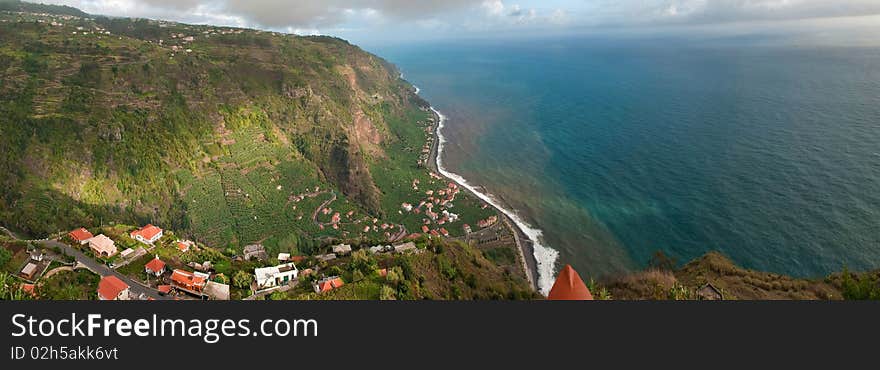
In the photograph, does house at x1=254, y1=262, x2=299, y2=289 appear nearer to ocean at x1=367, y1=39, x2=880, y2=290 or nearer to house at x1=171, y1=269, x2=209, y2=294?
house at x1=171, y1=269, x2=209, y2=294

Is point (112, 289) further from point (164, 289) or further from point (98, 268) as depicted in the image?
point (98, 268)

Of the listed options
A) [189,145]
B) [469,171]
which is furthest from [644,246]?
[189,145]

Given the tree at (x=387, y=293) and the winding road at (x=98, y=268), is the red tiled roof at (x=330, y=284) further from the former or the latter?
the winding road at (x=98, y=268)

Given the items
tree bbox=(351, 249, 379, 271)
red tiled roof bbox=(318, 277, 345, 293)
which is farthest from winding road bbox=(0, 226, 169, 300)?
tree bbox=(351, 249, 379, 271)

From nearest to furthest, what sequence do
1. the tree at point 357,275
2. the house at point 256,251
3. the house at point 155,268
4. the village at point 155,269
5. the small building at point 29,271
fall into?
the small building at point 29,271 < the village at point 155,269 < the tree at point 357,275 < the house at point 155,268 < the house at point 256,251

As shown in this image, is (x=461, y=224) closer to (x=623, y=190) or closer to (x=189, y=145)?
(x=623, y=190)

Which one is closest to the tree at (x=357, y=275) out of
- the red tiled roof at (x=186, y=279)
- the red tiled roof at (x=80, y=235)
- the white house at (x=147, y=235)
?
the red tiled roof at (x=186, y=279)

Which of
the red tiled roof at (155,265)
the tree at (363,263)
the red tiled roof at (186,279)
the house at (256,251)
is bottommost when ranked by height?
the house at (256,251)
